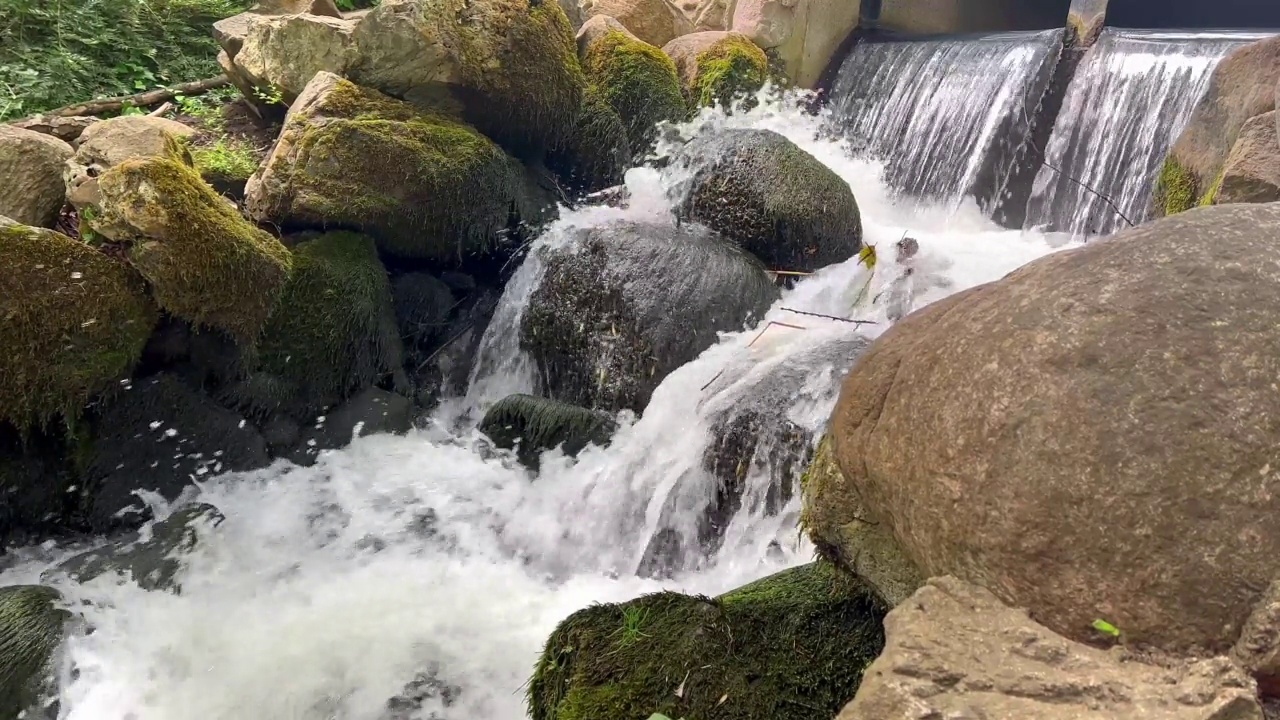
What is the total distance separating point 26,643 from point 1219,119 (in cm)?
623

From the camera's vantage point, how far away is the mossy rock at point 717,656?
7.30 feet

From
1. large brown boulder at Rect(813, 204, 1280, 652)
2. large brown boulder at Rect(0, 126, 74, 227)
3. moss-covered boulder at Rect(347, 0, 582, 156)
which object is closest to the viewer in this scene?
large brown boulder at Rect(813, 204, 1280, 652)

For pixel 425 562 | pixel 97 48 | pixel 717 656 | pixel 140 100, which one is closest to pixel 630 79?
pixel 140 100

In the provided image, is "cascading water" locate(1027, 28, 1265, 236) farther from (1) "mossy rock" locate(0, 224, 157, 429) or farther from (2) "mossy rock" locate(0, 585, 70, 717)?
(2) "mossy rock" locate(0, 585, 70, 717)

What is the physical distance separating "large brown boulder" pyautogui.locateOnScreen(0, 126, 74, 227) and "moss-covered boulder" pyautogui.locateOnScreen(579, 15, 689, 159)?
4.33 m

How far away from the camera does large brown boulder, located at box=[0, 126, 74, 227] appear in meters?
4.32

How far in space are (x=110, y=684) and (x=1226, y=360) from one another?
13.1ft

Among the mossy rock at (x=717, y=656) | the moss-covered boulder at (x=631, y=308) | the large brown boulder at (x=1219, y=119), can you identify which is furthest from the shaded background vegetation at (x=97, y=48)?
the large brown boulder at (x=1219, y=119)

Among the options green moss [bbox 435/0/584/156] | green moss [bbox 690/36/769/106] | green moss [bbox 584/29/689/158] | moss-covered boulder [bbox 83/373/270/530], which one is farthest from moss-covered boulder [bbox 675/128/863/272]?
moss-covered boulder [bbox 83/373/270/530]

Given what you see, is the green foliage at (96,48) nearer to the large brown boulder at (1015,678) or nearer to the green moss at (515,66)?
the green moss at (515,66)

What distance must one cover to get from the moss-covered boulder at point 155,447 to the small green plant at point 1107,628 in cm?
450

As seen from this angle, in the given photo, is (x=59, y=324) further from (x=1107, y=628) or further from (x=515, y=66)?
(x=1107, y=628)

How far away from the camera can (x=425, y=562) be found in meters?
4.13

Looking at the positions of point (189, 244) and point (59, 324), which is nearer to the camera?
point (59, 324)
